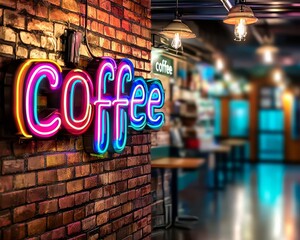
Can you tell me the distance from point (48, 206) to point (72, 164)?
39 cm

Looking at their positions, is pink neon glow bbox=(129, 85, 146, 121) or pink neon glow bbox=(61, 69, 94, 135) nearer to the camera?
pink neon glow bbox=(61, 69, 94, 135)

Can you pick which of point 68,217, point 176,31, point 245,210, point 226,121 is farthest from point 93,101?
point 226,121

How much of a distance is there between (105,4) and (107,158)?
1265mm

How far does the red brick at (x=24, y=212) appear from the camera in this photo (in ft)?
9.33

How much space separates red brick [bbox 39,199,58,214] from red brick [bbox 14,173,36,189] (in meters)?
0.18

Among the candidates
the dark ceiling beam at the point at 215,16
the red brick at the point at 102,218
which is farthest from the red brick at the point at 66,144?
the dark ceiling beam at the point at 215,16

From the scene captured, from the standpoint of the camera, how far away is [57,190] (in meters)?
3.22

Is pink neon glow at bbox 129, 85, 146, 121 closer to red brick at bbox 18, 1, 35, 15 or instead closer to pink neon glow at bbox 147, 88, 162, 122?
pink neon glow at bbox 147, 88, 162, 122

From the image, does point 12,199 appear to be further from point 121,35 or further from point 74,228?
point 121,35

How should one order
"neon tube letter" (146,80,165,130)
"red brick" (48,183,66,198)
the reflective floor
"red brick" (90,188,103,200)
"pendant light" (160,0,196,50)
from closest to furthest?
"red brick" (48,183,66,198)
"red brick" (90,188,103,200)
"neon tube letter" (146,80,165,130)
"pendant light" (160,0,196,50)
the reflective floor

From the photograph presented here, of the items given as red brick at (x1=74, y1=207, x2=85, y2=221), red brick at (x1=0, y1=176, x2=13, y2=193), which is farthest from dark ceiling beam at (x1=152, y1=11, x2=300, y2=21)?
red brick at (x1=0, y1=176, x2=13, y2=193)

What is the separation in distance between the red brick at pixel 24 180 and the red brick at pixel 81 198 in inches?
21.4

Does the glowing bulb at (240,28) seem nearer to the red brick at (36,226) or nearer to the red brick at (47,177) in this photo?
the red brick at (47,177)

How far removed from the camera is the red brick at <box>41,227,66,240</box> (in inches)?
123
